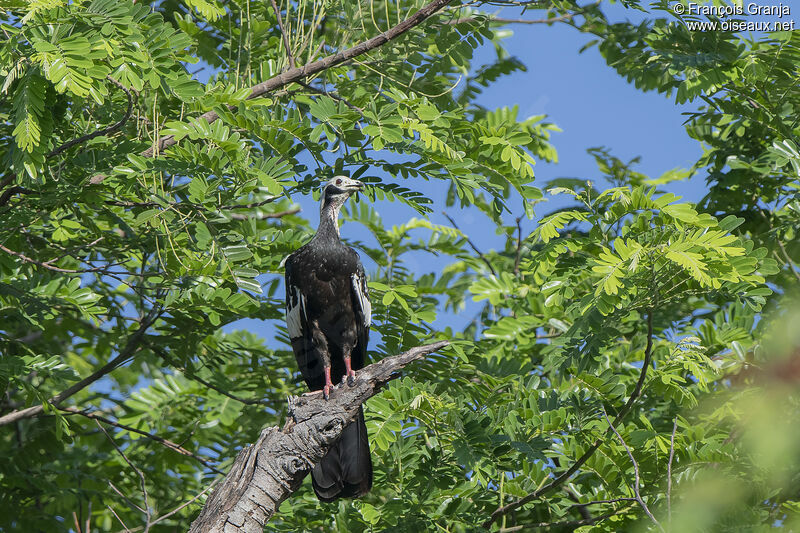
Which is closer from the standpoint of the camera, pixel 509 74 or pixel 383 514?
pixel 383 514

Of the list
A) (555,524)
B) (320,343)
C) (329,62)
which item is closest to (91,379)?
(320,343)

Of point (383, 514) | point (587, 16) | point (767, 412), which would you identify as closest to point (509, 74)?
point (587, 16)

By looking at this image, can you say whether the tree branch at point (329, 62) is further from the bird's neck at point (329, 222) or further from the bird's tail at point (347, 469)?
the bird's tail at point (347, 469)

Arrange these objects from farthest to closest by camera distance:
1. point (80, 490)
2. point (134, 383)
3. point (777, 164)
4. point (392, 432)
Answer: point (134, 383)
point (80, 490)
point (777, 164)
point (392, 432)

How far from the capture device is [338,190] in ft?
18.1

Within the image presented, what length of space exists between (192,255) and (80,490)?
6.95 feet

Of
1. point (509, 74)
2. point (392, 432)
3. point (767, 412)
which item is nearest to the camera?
point (767, 412)

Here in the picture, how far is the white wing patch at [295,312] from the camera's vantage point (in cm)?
554

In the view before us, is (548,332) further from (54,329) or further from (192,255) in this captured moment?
(54,329)

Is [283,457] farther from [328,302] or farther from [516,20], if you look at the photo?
[516,20]

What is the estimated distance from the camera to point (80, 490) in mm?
5770

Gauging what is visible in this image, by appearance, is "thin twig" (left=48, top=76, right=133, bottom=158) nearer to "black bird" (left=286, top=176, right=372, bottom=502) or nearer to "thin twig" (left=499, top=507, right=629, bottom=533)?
"black bird" (left=286, top=176, right=372, bottom=502)

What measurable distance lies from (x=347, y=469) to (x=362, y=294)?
123 centimetres

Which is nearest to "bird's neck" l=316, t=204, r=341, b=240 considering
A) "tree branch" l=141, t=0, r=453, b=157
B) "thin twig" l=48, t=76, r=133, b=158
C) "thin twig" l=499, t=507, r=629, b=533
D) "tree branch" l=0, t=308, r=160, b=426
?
"tree branch" l=141, t=0, r=453, b=157
